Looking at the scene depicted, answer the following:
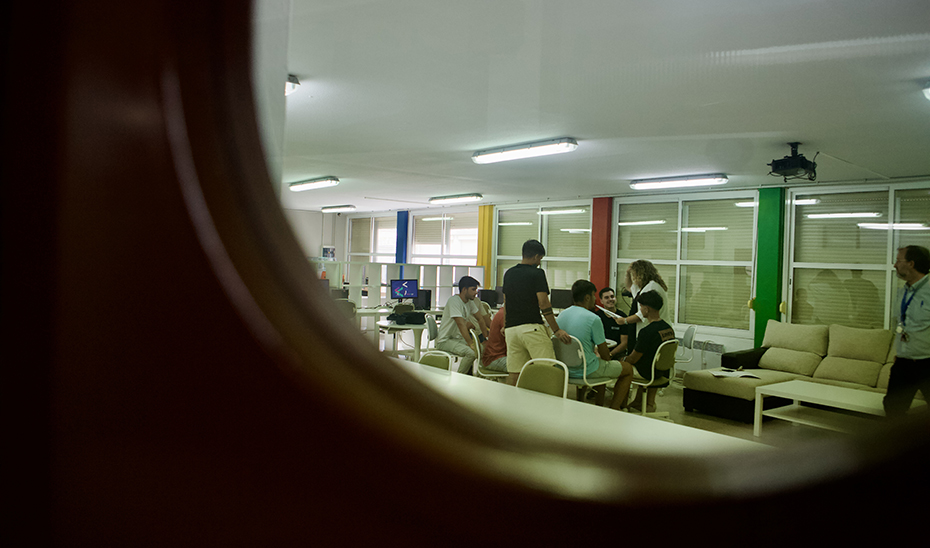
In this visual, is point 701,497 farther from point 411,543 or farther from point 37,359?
point 37,359

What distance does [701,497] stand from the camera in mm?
169

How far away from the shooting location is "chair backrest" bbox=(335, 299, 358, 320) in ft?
0.76

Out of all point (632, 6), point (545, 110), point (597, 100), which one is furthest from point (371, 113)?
point (632, 6)

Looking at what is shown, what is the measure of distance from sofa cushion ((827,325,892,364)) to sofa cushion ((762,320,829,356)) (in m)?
0.01

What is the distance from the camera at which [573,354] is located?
2.19m

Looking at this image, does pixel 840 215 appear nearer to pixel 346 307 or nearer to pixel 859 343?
pixel 859 343

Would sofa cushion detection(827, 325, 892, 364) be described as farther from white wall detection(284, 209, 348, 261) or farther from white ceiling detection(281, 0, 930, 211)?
white wall detection(284, 209, 348, 261)

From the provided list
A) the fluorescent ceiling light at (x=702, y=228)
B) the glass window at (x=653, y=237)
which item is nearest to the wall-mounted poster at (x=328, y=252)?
the glass window at (x=653, y=237)

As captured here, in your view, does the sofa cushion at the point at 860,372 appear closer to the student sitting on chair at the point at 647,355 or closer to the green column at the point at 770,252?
the green column at the point at 770,252

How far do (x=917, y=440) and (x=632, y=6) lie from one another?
154 centimetres

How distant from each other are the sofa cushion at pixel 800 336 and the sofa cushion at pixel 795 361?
0.01 meters

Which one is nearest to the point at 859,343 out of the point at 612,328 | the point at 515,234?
the point at 515,234

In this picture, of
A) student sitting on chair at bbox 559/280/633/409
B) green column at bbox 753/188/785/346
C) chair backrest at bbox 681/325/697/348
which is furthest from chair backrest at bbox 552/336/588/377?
green column at bbox 753/188/785/346

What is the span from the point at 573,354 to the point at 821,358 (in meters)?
1.45
